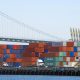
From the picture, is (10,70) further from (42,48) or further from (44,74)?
(42,48)

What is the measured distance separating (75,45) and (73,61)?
4.03m

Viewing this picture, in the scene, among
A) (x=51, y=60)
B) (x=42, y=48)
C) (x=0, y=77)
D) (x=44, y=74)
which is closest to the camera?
(x=0, y=77)

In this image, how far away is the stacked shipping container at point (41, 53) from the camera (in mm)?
89875

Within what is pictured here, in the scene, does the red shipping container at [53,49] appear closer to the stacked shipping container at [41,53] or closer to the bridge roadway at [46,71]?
the stacked shipping container at [41,53]

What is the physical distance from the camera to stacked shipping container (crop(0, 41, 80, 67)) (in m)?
89.9

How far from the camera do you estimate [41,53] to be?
9400 cm

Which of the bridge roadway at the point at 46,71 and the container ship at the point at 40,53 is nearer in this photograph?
the bridge roadway at the point at 46,71

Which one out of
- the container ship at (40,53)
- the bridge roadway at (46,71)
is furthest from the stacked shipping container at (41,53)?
the bridge roadway at (46,71)

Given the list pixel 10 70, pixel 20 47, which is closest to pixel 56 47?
pixel 20 47

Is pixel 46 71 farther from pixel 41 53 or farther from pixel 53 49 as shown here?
pixel 41 53

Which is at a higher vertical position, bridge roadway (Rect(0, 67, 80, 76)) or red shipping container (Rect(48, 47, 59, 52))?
red shipping container (Rect(48, 47, 59, 52))

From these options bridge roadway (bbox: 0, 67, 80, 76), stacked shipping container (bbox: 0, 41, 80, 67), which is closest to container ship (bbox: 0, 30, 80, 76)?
stacked shipping container (bbox: 0, 41, 80, 67)

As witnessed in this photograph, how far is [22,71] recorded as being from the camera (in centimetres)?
5534

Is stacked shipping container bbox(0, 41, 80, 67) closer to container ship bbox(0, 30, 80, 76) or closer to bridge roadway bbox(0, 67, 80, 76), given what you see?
container ship bbox(0, 30, 80, 76)
